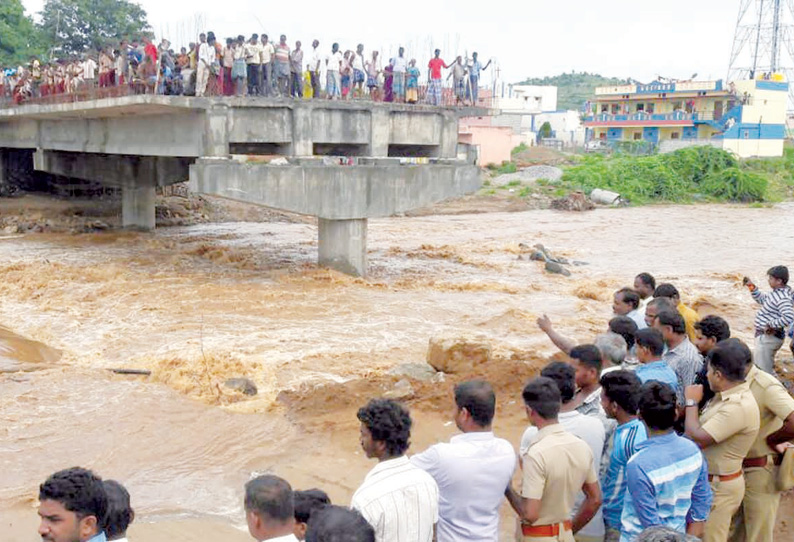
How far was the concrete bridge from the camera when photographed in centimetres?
1680

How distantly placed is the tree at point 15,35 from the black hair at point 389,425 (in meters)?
48.1

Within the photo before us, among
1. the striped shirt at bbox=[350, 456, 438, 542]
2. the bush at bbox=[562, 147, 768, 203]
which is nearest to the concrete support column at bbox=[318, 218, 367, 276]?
the striped shirt at bbox=[350, 456, 438, 542]

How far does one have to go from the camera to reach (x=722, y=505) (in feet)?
15.4

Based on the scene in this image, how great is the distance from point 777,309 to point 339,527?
22.4 ft

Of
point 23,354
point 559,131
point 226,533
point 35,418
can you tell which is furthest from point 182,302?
point 559,131

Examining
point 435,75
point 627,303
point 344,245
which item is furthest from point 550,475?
point 435,75

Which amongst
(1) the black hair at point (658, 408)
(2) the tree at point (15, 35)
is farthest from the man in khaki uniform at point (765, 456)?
(2) the tree at point (15, 35)

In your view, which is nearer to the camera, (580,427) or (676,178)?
(580,427)

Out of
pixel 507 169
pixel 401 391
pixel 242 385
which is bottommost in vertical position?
pixel 242 385

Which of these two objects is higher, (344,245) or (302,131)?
(302,131)

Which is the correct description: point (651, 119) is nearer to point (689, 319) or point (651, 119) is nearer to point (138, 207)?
point (138, 207)

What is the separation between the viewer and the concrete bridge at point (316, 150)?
55.1ft

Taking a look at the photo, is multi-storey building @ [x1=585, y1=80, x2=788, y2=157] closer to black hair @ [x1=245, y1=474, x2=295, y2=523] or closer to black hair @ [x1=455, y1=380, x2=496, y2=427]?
black hair @ [x1=455, y1=380, x2=496, y2=427]

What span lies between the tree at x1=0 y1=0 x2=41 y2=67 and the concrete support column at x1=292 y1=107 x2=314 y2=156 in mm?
34700
